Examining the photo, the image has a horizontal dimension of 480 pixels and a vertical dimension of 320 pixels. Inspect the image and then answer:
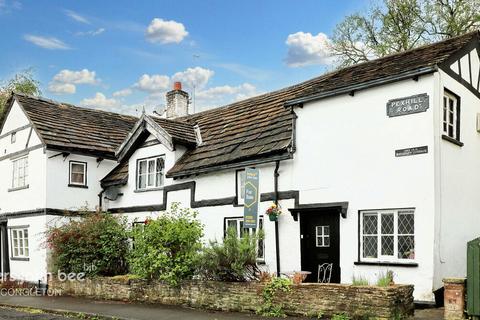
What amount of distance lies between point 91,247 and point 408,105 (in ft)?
39.0

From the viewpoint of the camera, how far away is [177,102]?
89.9ft

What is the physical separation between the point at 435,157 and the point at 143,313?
7.97m

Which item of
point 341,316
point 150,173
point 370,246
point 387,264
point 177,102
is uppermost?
point 177,102

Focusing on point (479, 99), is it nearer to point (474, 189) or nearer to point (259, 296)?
point (474, 189)

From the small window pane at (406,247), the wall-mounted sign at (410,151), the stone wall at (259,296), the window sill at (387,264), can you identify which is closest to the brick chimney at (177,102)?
the stone wall at (259,296)

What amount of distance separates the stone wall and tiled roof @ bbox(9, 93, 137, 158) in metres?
6.93

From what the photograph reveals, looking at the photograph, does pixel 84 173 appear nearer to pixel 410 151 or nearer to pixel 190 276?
pixel 190 276

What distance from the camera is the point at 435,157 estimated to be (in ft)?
41.1

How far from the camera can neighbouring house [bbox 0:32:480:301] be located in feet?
41.7

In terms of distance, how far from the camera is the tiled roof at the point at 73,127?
2173 cm

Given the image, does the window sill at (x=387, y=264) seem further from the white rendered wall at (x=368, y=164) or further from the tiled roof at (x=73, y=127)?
the tiled roof at (x=73, y=127)

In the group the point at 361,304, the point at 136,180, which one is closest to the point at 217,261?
the point at 361,304

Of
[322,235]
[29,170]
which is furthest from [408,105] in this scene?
[29,170]

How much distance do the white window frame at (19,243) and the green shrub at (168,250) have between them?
29.7 ft
